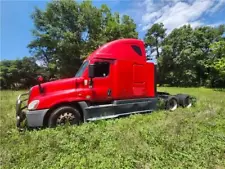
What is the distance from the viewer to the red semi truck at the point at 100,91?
213 inches

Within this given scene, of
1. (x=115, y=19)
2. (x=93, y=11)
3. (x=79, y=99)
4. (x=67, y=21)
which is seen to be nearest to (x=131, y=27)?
(x=115, y=19)

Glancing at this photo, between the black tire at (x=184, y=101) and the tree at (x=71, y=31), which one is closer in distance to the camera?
the black tire at (x=184, y=101)

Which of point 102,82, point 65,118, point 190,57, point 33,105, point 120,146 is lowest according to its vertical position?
point 120,146

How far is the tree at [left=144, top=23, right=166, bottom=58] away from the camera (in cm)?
3713

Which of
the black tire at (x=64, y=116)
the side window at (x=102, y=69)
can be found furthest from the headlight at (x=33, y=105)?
the side window at (x=102, y=69)

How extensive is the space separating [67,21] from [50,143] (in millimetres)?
24609

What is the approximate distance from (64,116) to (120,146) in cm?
225

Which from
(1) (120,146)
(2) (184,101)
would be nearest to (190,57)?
(2) (184,101)

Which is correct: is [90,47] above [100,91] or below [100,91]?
above

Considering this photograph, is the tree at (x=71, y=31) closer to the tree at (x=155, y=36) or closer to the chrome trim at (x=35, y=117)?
the tree at (x=155, y=36)

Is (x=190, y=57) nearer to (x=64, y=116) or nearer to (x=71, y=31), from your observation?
(x=71, y=31)

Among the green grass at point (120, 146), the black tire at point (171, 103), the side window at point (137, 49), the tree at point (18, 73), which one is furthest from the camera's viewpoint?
the tree at point (18, 73)

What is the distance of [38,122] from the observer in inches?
207

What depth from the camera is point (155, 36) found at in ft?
125
